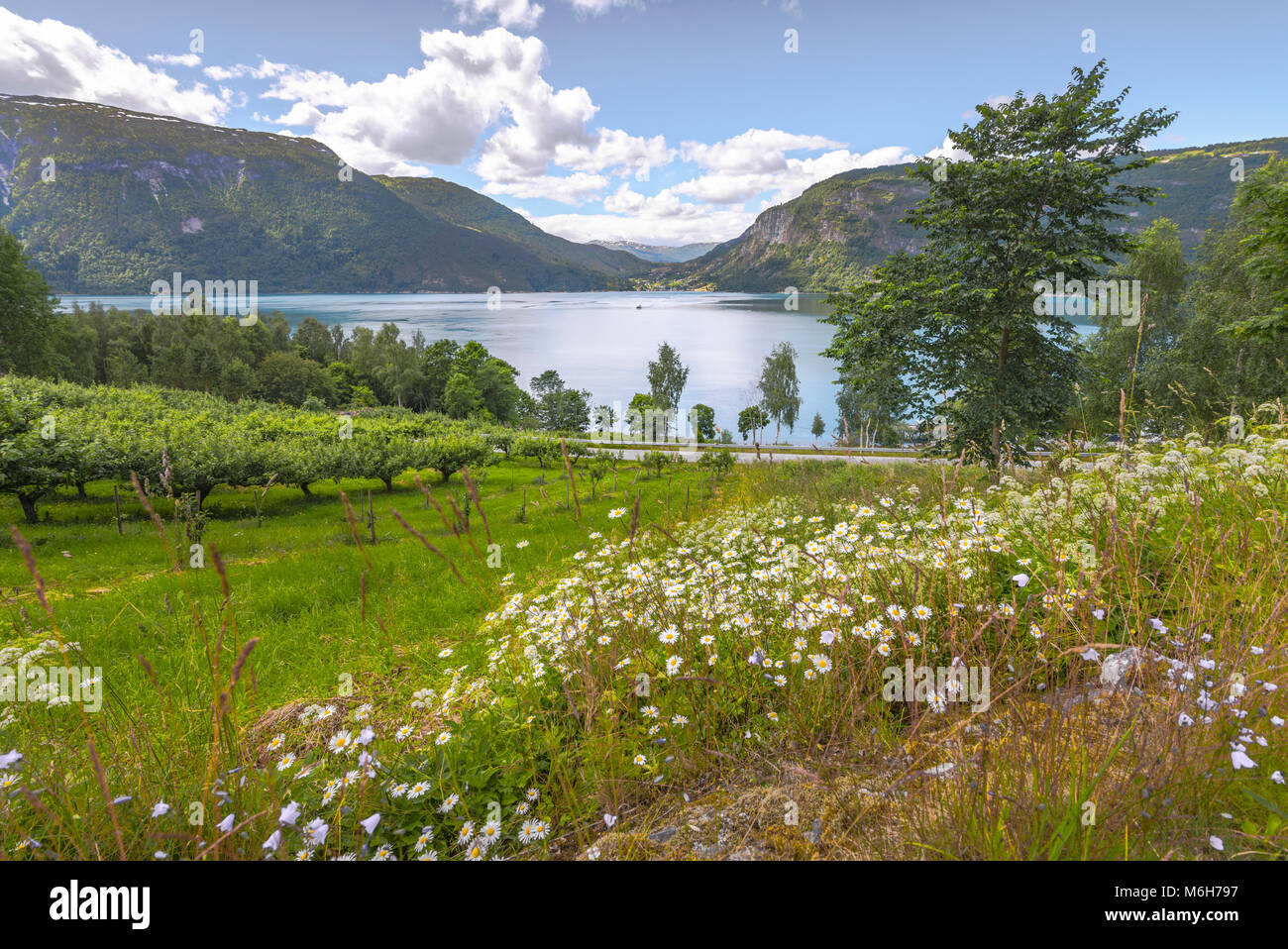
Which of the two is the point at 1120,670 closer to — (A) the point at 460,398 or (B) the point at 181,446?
(B) the point at 181,446

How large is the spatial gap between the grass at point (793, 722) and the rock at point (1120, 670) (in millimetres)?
71

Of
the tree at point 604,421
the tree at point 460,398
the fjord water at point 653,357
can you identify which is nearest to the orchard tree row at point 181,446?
the tree at point 460,398

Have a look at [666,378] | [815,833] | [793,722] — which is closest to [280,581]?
[793,722]

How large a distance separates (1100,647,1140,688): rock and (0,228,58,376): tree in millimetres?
65848

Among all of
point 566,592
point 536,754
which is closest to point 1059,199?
point 566,592

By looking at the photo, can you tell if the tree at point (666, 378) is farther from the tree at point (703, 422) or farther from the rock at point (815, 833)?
the rock at point (815, 833)

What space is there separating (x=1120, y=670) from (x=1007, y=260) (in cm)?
1817

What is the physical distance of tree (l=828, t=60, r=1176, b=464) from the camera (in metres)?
15.1

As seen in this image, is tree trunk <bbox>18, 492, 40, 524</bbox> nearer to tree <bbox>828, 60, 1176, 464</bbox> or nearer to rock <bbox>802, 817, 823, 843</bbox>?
rock <bbox>802, 817, 823, 843</bbox>

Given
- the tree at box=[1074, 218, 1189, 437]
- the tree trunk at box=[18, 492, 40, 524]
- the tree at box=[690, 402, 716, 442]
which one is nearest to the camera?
the tree trunk at box=[18, 492, 40, 524]

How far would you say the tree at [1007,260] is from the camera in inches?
595

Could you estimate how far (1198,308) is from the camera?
2825cm

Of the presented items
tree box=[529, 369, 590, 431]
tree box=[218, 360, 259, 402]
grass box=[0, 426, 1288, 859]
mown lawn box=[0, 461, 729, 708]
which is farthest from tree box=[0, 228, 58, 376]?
grass box=[0, 426, 1288, 859]

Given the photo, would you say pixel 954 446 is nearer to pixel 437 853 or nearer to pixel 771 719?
pixel 771 719
